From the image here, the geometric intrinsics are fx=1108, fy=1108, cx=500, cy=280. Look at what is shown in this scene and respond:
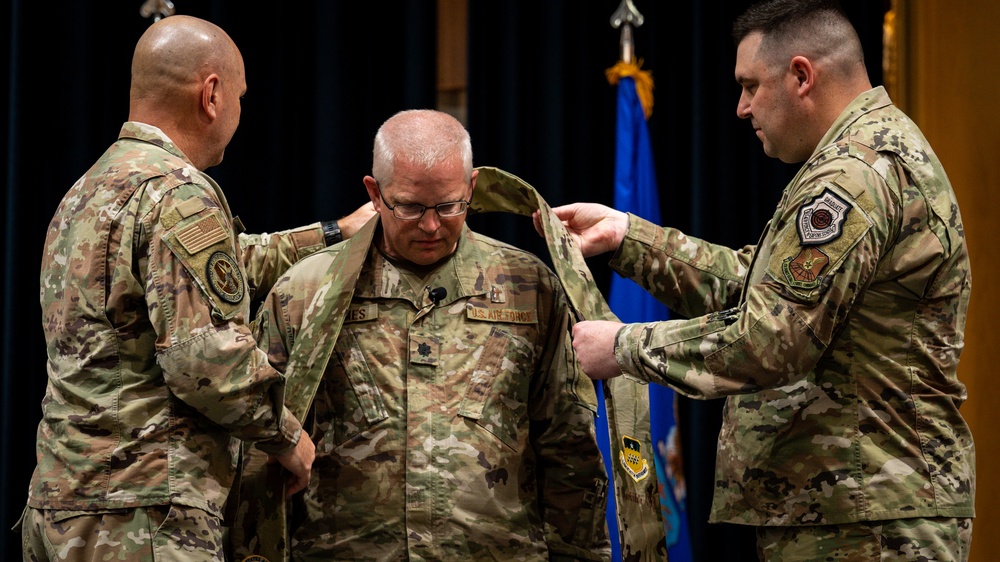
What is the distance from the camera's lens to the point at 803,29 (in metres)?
2.49

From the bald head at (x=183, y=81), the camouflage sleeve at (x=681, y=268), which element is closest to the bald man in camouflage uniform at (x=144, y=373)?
the bald head at (x=183, y=81)

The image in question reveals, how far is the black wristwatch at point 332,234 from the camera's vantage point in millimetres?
3139

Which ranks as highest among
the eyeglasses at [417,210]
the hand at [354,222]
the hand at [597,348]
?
the eyeglasses at [417,210]

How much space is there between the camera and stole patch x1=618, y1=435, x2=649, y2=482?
2541 millimetres

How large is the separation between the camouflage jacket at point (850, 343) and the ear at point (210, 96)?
107 cm

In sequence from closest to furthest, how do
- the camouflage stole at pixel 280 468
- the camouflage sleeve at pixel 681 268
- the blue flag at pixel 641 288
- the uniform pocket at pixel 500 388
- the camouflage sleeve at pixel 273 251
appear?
the camouflage stole at pixel 280 468 < the uniform pocket at pixel 500 388 < the camouflage sleeve at pixel 681 268 < the camouflage sleeve at pixel 273 251 < the blue flag at pixel 641 288

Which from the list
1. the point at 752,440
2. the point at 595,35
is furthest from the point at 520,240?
the point at 752,440

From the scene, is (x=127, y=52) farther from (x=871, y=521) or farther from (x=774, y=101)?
(x=871, y=521)

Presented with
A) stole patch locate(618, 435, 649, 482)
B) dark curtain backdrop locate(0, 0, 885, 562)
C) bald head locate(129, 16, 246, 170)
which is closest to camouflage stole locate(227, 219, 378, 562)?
bald head locate(129, 16, 246, 170)

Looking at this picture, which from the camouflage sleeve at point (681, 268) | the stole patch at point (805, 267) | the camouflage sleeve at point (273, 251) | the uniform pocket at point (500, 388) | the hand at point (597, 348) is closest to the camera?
the stole patch at point (805, 267)

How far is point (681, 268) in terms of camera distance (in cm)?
292

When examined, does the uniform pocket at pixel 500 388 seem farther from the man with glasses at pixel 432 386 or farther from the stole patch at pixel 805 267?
the stole patch at pixel 805 267

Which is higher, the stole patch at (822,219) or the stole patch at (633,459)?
the stole patch at (822,219)

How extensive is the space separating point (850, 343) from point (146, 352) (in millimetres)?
1482
